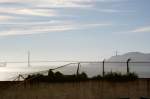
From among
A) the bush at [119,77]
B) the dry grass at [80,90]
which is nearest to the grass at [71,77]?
the bush at [119,77]

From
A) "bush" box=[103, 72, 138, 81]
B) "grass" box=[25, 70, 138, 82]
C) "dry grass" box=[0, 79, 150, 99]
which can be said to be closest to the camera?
"dry grass" box=[0, 79, 150, 99]

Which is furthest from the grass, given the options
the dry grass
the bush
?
the dry grass

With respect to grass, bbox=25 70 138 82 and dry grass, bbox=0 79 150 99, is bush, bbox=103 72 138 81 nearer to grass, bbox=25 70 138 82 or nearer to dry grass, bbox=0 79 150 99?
grass, bbox=25 70 138 82

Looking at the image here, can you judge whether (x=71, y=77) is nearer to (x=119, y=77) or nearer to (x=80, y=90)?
(x=80, y=90)

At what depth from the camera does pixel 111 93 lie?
95.9 feet

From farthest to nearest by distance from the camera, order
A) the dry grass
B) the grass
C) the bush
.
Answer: the bush, the grass, the dry grass

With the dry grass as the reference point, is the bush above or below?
above

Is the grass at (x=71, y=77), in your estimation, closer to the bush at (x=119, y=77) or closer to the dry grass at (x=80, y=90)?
the bush at (x=119, y=77)

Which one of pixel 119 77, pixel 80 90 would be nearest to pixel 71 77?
pixel 80 90

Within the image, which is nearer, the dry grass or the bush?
the dry grass

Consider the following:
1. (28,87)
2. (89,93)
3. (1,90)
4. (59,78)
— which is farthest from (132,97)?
(1,90)

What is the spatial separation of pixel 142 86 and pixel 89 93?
3919 millimetres

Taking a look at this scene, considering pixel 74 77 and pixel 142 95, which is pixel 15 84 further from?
pixel 142 95

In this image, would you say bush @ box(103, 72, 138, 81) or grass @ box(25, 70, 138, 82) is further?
bush @ box(103, 72, 138, 81)
